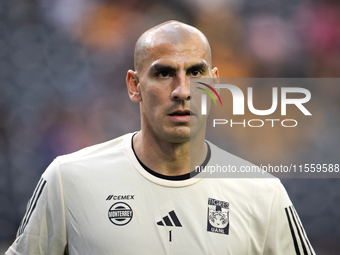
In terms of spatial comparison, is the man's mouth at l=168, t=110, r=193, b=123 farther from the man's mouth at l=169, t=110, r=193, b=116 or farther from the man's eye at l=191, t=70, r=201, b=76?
the man's eye at l=191, t=70, r=201, b=76

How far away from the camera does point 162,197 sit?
2.11m

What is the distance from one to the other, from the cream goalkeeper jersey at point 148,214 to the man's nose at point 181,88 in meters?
0.46

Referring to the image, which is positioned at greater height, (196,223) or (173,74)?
(173,74)

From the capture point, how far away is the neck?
2.18 metres

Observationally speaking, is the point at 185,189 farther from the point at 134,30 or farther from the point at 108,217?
the point at 134,30

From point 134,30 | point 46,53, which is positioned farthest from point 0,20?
point 134,30

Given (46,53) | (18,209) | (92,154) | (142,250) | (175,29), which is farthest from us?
(46,53)

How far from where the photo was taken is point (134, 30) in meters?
4.86

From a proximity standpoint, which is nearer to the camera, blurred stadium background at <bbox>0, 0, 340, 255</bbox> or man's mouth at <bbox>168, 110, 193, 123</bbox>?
man's mouth at <bbox>168, 110, 193, 123</bbox>

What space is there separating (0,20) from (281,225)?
13.3ft

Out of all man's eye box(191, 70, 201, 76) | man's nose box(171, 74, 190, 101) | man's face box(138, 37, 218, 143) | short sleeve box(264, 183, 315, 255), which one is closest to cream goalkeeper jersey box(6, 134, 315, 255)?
short sleeve box(264, 183, 315, 255)

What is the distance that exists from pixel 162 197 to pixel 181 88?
582 mm

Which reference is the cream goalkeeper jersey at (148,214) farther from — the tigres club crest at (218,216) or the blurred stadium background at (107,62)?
the blurred stadium background at (107,62)

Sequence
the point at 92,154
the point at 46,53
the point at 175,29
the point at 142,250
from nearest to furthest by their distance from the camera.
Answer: the point at 142,250 → the point at 175,29 → the point at 92,154 → the point at 46,53
